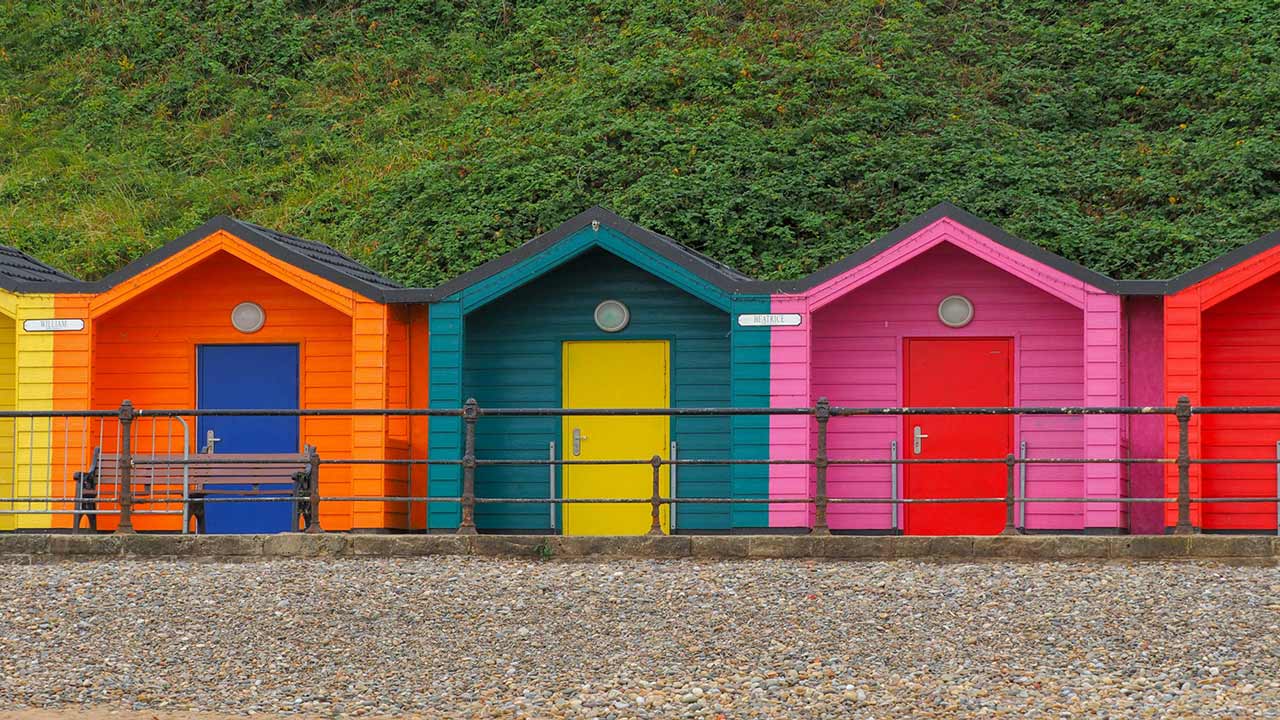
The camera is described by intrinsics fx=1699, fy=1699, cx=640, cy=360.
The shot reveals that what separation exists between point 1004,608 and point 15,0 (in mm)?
33731

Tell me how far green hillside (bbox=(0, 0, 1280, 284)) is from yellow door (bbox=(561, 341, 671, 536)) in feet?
24.3

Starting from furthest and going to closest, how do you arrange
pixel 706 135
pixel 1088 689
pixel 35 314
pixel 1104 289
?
pixel 706 135 < pixel 35 314 < pixel 1104 289 < pixel 1088 689

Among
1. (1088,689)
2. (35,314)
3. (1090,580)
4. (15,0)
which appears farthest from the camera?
(15,0)

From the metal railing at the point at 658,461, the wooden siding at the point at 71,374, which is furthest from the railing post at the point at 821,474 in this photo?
the wooden siding at the point at 71,374

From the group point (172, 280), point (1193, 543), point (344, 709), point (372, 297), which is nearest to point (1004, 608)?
point (1193, 543)

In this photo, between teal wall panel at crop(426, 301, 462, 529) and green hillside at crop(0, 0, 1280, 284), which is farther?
green hillside at crop(0, 0, 1280, 284)

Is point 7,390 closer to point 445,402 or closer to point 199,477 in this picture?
point 199,477

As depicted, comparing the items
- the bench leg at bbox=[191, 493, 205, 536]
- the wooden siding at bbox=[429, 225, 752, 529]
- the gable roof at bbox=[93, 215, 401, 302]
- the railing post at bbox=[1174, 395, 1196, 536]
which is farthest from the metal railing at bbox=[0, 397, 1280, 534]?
the gable roof at bbox=[93, 215, 401, 302]

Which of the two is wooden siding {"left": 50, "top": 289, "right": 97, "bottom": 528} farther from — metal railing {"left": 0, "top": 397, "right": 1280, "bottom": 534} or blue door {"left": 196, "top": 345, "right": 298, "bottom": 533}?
blue door {"left": 196, "top": 345, "right": 298, "bottom": 533}

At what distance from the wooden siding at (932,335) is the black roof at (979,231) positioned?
0.87 metres

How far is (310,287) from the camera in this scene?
17078 mm

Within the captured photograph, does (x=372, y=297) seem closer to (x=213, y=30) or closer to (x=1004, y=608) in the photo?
(x=1004, y=608)

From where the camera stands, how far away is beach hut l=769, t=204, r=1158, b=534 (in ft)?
54.4

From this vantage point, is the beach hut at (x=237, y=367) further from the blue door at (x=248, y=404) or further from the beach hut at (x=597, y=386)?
the beach hut at (x=597, y=386)
